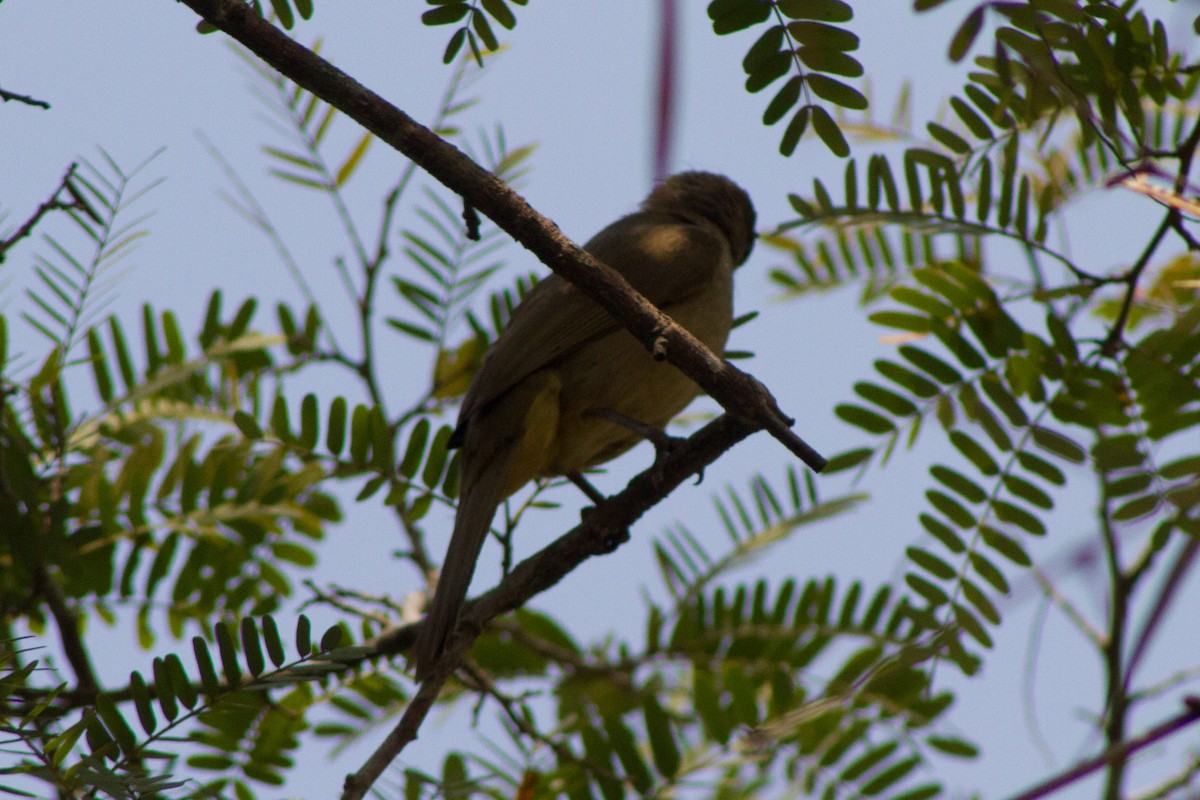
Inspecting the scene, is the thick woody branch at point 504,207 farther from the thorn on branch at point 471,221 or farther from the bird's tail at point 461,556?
the bird's tail at point 461,556

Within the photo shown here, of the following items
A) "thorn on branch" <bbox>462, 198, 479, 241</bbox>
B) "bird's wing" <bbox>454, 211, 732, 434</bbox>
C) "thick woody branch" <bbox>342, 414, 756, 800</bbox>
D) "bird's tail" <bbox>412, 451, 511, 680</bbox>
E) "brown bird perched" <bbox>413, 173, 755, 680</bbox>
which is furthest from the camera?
"bird's wing" <bbox>454, 211, 732, 434</bbox>

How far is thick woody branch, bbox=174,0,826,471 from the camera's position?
7.66 feet

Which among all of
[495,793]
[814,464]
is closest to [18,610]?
[495,793]

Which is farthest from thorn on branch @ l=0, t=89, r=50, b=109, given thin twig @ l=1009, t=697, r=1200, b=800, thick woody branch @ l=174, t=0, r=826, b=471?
thin twig @ l=1009, t=697, r=1200, b=800

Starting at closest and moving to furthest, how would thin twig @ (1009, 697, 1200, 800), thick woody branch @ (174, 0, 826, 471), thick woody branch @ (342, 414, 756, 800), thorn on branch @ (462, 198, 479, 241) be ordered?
thin twig @ (1009, 697, 1200, 800) < thick woody branch @ (174, 0, 826, 471) < thorn on branch @ (462, 198, 479, 241) < thick woody branch @ (342, 414, 756, 800)

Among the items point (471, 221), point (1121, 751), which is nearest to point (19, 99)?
point (471, 221)

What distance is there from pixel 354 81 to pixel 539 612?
8.12ft

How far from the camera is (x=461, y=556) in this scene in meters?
3.65

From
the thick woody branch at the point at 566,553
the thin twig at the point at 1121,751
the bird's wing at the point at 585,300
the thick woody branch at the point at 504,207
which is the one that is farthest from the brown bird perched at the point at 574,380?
the thin twig at the point at 1121,751

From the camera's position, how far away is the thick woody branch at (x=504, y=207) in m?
2.33

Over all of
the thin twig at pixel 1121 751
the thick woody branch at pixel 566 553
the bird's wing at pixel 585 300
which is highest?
the bird's wing at pixel 585 300

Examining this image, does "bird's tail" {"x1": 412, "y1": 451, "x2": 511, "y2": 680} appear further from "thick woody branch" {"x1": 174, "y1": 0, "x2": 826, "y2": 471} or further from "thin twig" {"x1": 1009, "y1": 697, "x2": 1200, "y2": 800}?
"thin twig" {"x1": 1009, "y1": 697, "x2": 1200, "y2": 800}

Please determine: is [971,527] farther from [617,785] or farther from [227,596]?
[227,596]

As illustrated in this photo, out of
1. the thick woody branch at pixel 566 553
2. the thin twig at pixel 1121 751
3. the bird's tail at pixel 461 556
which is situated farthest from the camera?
the bird's tail at pixel 461 556
